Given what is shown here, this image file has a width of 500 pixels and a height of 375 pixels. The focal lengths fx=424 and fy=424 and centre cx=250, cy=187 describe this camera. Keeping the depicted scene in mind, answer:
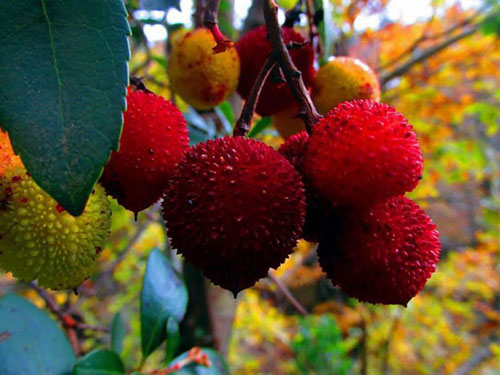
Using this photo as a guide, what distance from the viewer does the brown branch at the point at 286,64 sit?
1.74 ft

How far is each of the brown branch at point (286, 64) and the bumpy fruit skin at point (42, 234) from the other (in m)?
0.28

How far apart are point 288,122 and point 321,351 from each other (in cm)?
125

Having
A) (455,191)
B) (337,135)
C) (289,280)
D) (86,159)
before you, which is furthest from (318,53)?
(455,191)

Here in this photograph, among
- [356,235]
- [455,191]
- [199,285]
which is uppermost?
[356,235]

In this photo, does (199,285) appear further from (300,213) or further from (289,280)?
(289,280)

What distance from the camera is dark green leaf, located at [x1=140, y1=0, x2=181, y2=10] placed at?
2.77 ft

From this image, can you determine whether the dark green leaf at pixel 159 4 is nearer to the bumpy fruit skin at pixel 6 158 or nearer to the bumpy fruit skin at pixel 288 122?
the bumpy fruit skin at pixel 288 122

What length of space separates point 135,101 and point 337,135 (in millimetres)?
252

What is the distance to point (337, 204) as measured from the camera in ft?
1.76

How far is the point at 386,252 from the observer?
52 centimetres

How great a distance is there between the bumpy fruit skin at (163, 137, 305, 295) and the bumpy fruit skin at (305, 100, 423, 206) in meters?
0.04

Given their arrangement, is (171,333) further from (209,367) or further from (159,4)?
(159,4)

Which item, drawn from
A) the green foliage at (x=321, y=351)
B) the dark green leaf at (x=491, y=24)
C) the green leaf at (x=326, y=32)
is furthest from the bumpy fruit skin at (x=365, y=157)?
the dark green leaf at (x=491, y=24)

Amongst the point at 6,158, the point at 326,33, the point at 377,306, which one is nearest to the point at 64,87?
the point at 6,158
